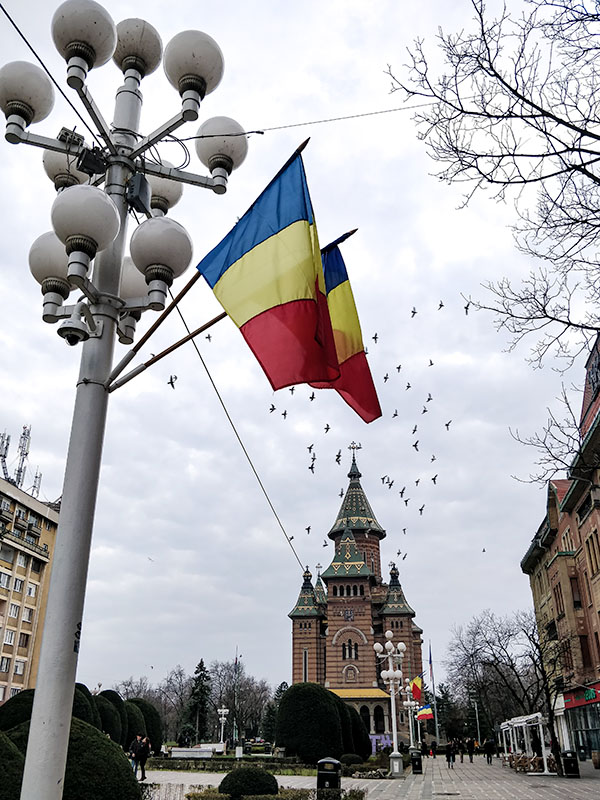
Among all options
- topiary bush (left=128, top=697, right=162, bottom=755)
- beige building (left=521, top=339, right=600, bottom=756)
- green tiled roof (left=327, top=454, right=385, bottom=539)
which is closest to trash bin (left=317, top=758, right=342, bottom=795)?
beige building (left=521, top=339, right=600, bottom=756)

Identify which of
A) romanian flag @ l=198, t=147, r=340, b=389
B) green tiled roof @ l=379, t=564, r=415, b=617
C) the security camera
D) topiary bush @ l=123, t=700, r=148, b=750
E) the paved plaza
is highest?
green tiled roof @ l=379, t=564, r=415, b=617

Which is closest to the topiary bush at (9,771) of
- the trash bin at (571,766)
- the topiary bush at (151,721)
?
the trash bin at (571,766)

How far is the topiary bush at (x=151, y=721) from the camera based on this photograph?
1584 inches

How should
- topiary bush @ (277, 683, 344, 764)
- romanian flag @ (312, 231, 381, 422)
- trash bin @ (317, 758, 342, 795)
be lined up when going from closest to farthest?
romanian flag @ (312, 231, 381, 422)
trash bin @ (317, 758, 342, 795)
topiary bush @ (277, 683, 344, 764)

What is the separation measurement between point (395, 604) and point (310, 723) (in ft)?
177

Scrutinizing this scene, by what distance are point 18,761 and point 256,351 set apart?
7.27m

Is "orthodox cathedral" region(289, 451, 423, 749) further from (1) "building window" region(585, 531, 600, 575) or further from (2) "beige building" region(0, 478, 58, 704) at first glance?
(1) "building window" region(585, 531, 600, 575)

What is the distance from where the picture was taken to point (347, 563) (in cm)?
8238

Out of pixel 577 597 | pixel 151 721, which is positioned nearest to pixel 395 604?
pixel 577 597

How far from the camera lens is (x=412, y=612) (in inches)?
3339

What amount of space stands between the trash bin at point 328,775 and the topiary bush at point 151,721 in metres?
25.1

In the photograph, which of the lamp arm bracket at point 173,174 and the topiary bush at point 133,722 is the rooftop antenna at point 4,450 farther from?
the lamp arm bracket at point 173,174

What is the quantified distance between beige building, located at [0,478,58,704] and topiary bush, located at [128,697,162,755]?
1755 centimetres

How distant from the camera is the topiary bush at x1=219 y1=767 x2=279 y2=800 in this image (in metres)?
17.8
